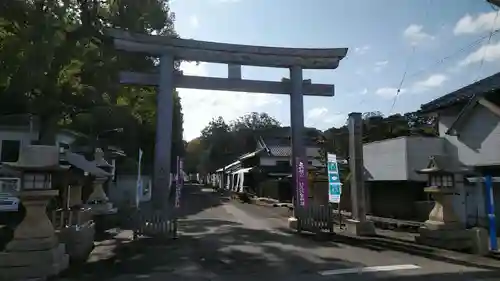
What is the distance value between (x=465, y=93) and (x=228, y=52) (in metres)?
9.26

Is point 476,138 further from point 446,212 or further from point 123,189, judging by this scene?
point 123,189

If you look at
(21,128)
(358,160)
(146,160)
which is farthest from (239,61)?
(146,160)

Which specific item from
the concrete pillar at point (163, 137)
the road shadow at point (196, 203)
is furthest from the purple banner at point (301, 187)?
the road shadow at point (196, 203)

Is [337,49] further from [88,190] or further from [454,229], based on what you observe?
[88,190]

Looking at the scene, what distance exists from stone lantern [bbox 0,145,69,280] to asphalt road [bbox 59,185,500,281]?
0.97 metres

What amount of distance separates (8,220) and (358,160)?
1358cm

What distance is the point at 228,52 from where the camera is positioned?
Answer: 15422 mm

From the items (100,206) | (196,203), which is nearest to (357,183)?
(100,206)

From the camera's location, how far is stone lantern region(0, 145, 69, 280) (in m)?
7.77

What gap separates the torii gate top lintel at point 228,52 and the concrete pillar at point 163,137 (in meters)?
0.53

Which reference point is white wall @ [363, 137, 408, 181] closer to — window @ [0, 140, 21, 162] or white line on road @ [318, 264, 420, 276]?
white line on road @ [318, 264, 420, 276]

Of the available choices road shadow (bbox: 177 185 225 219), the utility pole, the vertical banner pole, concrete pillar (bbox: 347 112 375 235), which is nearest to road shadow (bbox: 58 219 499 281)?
concrete pillar (bbox: 347 112 375 235)

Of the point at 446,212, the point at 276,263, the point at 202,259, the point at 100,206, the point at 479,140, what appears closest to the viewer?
the point at 276,263

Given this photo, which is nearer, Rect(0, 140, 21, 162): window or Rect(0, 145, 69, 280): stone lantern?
Rect(0, 145, 69, 280): stone lantern
